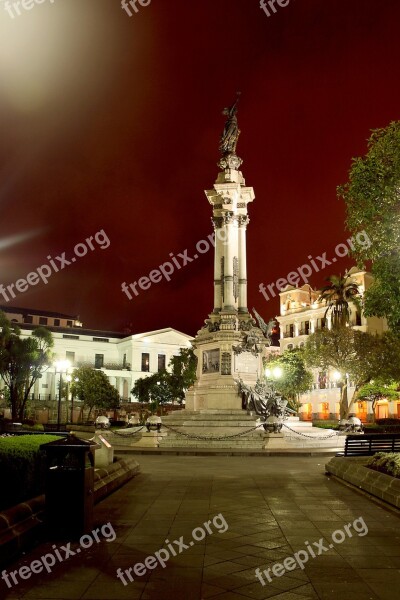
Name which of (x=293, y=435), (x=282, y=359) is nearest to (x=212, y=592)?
(x=293, y=435)

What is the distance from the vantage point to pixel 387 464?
12289 mm

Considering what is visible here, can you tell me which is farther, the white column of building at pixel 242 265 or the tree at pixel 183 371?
the tree at pixel 183 371

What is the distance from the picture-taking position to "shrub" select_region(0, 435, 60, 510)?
8.30 metres

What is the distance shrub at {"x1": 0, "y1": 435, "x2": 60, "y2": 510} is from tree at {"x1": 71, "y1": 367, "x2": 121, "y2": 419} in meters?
58.8

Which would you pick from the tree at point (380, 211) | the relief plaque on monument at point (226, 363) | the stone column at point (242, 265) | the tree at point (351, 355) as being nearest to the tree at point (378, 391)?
the tree at point (351, 355)

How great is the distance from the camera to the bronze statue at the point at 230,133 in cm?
3697

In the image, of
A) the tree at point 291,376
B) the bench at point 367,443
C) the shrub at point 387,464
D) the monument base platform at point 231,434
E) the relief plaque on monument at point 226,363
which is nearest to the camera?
the shrub at point 387,464

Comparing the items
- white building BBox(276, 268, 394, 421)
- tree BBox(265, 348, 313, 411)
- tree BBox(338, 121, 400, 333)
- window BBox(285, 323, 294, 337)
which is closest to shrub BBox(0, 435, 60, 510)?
tree BBox(338, 121, 400, 333)

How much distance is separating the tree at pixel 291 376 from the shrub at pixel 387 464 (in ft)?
142

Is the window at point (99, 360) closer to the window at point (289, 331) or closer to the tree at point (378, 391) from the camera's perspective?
the window at point (289, 331)

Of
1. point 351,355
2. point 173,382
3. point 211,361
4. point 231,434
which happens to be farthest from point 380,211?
point 173,382

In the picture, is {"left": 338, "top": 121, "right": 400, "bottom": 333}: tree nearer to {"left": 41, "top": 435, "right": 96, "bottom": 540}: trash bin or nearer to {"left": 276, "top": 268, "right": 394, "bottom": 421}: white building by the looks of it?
{"left": 41, "top": 435, "right": 96, "bottom": 540}: trash bin

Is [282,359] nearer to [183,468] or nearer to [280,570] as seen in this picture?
[183,468]

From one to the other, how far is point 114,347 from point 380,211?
3758 inches
